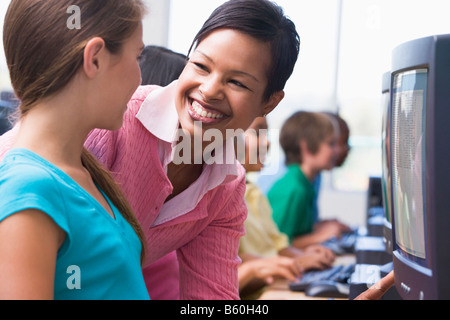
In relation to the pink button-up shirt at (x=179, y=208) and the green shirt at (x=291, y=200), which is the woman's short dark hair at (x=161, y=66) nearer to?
the pink button-up shirt at (x=179, y=208)

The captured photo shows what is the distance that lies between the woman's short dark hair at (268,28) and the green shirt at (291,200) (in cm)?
215

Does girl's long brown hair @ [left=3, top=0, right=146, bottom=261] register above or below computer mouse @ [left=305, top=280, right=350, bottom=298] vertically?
above

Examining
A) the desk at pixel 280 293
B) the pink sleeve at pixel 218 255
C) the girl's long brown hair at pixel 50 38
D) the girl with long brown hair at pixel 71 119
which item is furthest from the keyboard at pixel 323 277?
the girl's long brown hair at pixel 50 38

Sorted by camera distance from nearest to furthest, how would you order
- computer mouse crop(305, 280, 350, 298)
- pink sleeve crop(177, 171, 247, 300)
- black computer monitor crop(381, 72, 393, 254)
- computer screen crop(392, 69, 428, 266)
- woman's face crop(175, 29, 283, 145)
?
1. computer screen crop(392, 69, 428, 266)
2. woman's face crop(175, 29, 283, 145)
3. pink sleeve crop(177, 171, 247, 300)
4. black computer monitor crop(381, 72, 393, 254)
5. computer mouse crop(305, 280, 350, 298)

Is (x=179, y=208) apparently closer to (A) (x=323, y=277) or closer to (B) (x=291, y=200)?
(A) (x=323, y=277)

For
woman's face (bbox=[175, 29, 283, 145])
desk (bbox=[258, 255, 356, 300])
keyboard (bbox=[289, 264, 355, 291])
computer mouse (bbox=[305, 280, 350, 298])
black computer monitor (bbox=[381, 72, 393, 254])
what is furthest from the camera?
keyboard (bbox=[289, 264, 355, 291])

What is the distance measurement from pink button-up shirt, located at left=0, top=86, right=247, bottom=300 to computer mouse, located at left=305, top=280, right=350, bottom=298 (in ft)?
1.95

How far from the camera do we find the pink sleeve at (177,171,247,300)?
144 centimetres

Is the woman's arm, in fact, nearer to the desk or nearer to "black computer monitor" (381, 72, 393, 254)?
"black computer monitor" (381, 72, 393, 254)

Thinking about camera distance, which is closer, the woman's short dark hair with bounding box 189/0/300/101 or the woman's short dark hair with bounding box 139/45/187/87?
the woman's short dark hair with bounding box 189/0/300/101

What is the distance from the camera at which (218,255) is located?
1.45 metres

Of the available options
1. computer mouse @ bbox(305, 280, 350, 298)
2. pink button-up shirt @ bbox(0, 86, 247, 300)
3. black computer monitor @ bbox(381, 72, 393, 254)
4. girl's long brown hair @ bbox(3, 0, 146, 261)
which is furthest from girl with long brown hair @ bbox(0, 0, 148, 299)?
computer mouse @ bbox(305, 280, 350, 298)

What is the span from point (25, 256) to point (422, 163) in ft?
2.01

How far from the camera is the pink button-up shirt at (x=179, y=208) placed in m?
1.22
